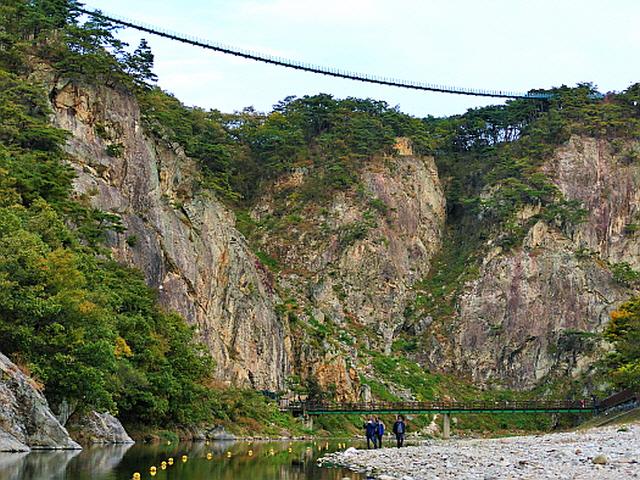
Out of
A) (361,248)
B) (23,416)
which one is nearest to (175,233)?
(361,248)

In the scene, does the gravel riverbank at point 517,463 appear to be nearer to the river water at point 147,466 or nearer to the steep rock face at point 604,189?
the river water at point 147,466

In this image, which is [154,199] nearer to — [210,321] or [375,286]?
[210,321]

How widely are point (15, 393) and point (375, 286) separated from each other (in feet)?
220

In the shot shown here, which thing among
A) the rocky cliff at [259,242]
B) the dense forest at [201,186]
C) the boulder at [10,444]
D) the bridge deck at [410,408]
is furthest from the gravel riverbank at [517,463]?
the bridge deck at [410,408]

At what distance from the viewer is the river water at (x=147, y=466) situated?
20.5 metres

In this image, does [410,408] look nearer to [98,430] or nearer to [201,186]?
[201,186]

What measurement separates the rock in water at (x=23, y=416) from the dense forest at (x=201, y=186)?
2811 millimetres

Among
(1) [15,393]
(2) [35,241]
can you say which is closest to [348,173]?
(2) [35,241]

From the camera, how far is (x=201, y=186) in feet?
237

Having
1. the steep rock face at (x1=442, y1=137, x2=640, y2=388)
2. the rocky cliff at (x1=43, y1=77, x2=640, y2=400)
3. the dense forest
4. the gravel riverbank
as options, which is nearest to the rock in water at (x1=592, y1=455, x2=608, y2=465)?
the gravel riverbank

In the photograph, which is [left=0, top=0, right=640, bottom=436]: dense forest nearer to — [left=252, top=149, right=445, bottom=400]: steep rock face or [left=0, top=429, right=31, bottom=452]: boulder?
[left=252, top=149, right=445, bottom=400]: steep rock face

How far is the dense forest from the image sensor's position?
32.1m

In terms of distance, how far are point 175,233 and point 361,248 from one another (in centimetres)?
3065

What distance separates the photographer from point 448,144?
110 metres
